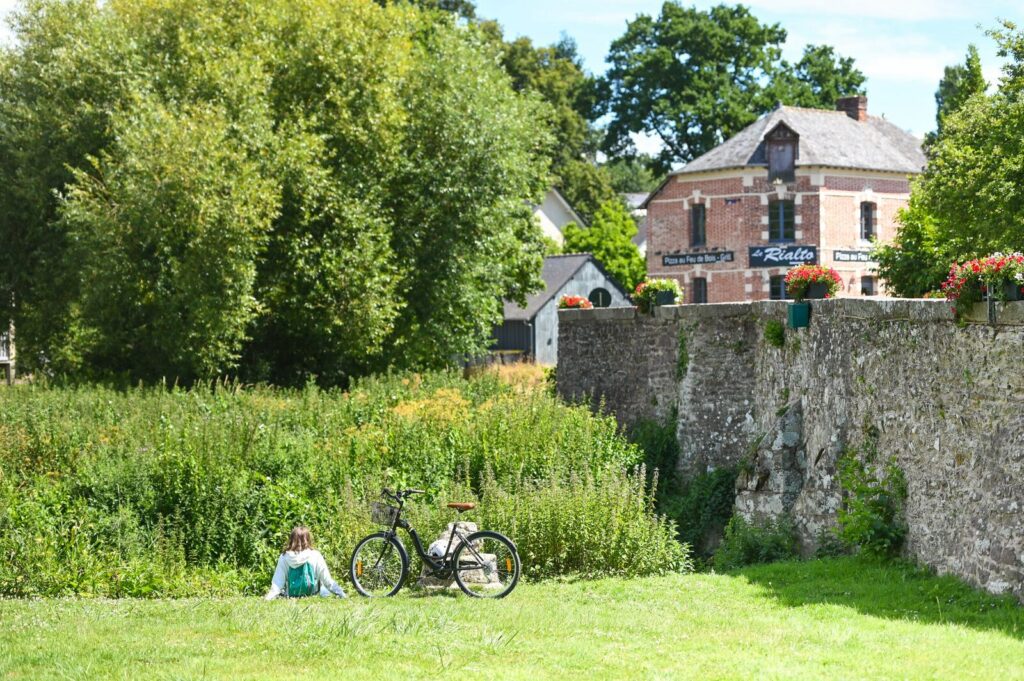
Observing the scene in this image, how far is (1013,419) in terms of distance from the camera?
33.2 ft

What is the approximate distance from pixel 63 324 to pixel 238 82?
23.9 ft

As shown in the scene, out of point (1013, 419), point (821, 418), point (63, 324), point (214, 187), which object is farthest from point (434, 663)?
point (63, 324)

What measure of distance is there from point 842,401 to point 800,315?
1.73 metres

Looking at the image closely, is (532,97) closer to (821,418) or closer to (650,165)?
(821,418)

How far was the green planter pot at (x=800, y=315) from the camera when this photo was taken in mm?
15430

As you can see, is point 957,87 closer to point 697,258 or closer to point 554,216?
point 697,258

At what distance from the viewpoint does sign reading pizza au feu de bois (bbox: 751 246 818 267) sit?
42.4 metres

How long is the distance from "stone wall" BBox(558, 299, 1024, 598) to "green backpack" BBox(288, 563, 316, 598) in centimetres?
580

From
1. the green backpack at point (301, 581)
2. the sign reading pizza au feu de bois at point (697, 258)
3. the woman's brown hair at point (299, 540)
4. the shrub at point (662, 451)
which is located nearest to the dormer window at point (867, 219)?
the sign reading pizza au feu de bois at point (697, 258)

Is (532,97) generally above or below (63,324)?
above

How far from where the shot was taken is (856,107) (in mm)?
45969

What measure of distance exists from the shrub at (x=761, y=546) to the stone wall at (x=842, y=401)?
0.22 meters

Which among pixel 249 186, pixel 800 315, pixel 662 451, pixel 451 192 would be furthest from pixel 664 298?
pixel 249 186

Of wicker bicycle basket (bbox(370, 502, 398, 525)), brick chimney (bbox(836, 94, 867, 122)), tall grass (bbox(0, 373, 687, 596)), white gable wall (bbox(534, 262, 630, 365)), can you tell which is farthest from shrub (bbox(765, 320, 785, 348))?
brick chimney (bbox(836, 94, 867, 122))
